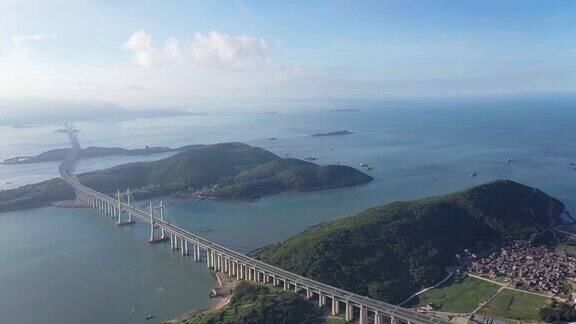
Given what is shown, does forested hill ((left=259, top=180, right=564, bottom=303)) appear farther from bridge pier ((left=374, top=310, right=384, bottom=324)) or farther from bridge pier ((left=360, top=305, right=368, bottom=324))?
bridge pier ((left=374, top=310, right=384, bottom=324))

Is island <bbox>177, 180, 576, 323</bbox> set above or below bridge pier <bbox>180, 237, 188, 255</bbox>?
above

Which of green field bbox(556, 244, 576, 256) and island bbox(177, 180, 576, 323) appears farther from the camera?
green field bbox(556, 244, 576, 256)

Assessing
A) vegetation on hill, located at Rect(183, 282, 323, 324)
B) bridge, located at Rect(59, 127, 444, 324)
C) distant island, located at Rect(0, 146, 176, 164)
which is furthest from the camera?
distant island, located at Rect(0, 146, 176, 164)

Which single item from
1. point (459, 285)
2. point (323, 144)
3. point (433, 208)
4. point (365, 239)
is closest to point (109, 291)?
point (365, 239)

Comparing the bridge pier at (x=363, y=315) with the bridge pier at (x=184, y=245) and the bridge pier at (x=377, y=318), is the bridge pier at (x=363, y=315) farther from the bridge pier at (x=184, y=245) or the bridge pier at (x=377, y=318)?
the bridge pier at (x=184, y=245)

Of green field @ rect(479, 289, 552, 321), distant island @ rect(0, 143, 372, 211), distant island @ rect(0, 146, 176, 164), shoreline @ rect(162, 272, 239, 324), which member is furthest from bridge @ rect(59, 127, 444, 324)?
distant island @ rect(0, 146, 176, 164)

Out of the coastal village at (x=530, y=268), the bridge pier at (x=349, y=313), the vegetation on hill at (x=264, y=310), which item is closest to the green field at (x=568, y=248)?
the coastal village at (x=530, y=268)

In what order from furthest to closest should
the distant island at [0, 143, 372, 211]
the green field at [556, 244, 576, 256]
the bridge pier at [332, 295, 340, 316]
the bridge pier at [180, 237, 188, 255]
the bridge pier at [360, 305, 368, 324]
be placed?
the distant island at [0, 143, 372, 211]
the bridge pier at [180, 237, 188, 255]
the green field at [556, 244, 576, 256]
the bridge pier at [332, 295, 340, 316]
the bridge pier at [360, 305, 368, 324]
